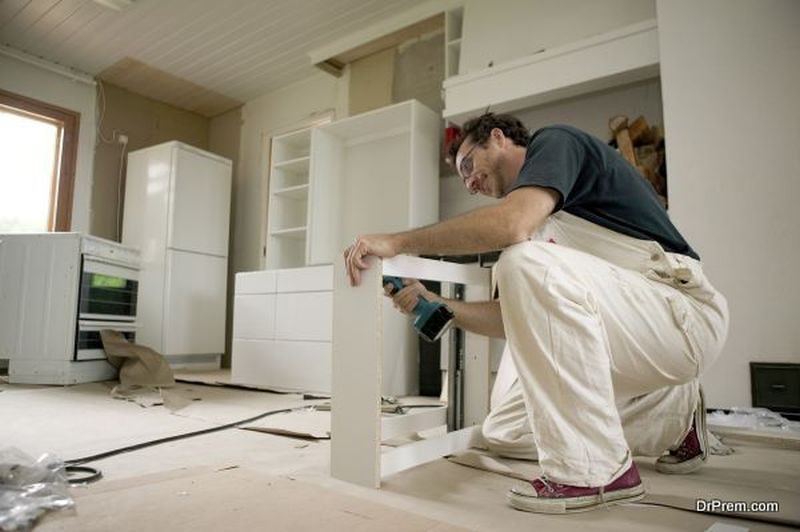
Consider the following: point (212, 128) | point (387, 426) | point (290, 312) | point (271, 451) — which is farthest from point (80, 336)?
point (212, 128)

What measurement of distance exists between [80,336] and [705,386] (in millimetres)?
3214

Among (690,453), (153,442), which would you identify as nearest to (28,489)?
(153,442)

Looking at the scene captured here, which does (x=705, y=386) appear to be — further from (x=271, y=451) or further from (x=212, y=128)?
(x=212, y=128)

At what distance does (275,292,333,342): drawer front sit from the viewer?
9.87ft

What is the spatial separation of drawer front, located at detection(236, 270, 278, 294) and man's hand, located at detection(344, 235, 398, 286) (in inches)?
86.3

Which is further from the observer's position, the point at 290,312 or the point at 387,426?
the point at 290,312

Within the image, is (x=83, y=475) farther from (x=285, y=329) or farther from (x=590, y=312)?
(x=285, y=329)

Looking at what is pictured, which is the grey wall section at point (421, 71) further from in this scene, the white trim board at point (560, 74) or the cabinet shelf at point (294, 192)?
the cabinet shelf at point (294, 192)

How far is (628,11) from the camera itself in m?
2.51

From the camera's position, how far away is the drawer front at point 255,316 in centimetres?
327

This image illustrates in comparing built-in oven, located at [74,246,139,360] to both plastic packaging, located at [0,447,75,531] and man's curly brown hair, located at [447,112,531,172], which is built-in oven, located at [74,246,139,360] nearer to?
plastic packaging, located at [0,447,75,531]

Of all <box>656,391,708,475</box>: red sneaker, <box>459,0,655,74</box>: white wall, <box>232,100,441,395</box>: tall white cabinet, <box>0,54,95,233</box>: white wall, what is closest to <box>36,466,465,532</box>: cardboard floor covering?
<box>656,391,708,475</box>: red sneaker

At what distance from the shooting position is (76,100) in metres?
4.35

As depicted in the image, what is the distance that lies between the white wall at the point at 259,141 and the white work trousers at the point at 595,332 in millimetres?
3620
